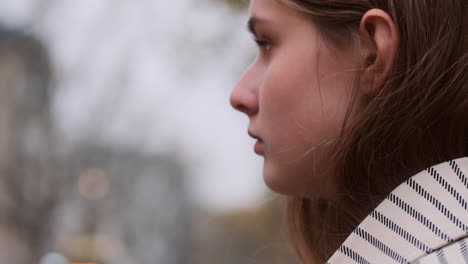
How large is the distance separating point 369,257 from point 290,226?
370 millimetres

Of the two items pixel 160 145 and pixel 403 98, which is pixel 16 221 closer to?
pixel 160 145

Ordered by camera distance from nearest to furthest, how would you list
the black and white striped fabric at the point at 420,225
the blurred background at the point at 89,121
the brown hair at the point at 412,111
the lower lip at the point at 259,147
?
the black and white striped fabric at the point at 420,225, the brown hair at the point at 412,111, the lower lip at the point at 259,147, the blurred background at the point at 89,121

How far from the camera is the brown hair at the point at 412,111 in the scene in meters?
0.66

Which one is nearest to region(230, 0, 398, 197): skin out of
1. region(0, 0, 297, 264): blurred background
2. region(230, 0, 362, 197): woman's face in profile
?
region(230, 0, 362, 197): woman's face in profile

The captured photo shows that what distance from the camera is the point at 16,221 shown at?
118 inches

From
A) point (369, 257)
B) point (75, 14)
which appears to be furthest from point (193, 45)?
point (369, 257)

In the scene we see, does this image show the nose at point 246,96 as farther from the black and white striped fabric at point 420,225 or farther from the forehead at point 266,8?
the black and white striped fabric at point 420,225

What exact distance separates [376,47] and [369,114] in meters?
0.07

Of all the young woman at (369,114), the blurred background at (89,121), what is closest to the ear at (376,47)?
the young woman at (369,114)

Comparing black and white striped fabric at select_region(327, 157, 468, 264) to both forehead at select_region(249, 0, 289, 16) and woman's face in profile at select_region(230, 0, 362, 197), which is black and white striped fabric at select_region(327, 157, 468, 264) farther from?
forehead at select_region(249, 0, 289, 16)

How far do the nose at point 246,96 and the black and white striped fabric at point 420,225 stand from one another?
0.22 m

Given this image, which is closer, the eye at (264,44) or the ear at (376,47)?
the ear at (376,47)

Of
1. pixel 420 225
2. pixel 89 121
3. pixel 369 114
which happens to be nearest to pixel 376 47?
pixel 369 114

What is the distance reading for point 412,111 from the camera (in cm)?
66
